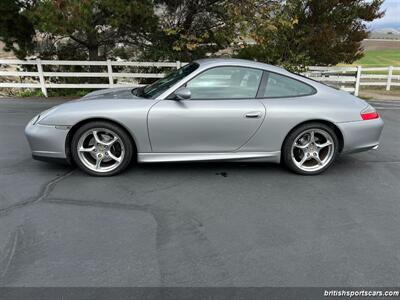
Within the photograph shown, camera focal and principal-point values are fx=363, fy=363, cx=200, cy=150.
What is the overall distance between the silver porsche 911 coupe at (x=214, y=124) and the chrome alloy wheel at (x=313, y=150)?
0.01 metres

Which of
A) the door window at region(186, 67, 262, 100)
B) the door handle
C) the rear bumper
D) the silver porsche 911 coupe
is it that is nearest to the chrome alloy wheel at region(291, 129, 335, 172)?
the silver porsche 911 coupe

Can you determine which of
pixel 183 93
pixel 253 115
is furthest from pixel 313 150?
pixel 183 93

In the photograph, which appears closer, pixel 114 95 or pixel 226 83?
pixel 226 83

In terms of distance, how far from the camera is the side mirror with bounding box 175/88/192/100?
13.2ft

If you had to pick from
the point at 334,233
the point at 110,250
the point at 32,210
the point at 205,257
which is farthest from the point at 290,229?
the point at 32,210

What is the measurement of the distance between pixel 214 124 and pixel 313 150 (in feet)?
4.30

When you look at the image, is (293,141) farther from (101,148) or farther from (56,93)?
(56,93)

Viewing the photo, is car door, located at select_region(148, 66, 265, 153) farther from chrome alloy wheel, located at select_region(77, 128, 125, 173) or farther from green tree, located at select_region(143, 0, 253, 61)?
green tree, located at select_region(143, 0, 253, 61)

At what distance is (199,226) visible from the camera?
3.24m

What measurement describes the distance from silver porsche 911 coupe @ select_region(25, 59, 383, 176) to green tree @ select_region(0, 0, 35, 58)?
7065mm

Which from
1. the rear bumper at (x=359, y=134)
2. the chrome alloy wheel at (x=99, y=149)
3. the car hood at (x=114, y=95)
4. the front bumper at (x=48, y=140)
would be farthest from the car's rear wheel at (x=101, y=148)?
→ the rear bumper at (x=359, y=134)

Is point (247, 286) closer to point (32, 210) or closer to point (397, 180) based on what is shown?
point (32, 210)

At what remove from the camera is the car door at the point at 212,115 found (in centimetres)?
412
